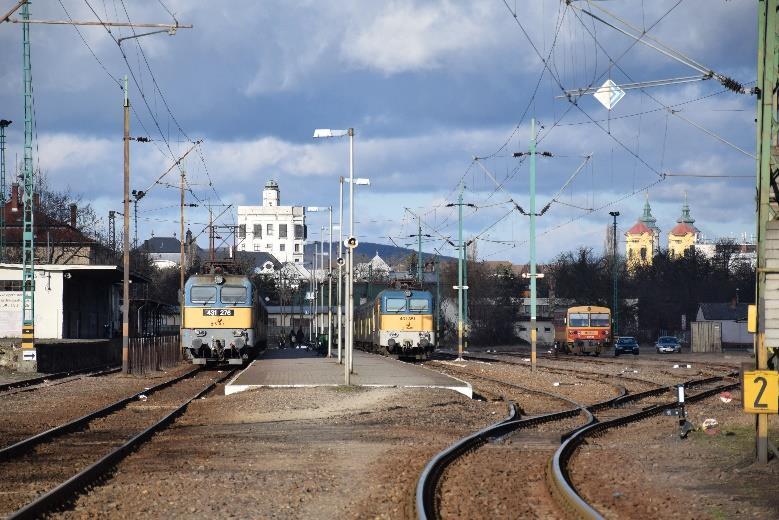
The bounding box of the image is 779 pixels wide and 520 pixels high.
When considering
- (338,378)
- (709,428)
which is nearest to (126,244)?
(338,378)

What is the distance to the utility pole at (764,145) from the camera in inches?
518

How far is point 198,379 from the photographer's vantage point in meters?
38.0

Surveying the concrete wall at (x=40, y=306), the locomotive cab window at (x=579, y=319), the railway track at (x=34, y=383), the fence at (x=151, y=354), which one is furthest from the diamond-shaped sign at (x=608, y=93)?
the locomotive cab window at (x=579, y=319)

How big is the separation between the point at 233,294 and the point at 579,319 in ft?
106

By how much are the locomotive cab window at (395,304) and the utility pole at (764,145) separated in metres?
38.5

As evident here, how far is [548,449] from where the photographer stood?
1650 cm

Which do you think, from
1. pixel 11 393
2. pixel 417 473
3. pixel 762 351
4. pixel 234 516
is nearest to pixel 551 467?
pixel 417 473

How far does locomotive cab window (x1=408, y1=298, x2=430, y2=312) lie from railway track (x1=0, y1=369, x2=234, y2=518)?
2736cm

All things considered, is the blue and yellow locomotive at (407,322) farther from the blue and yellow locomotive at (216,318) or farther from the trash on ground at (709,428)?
the trash on ground at (709,428)

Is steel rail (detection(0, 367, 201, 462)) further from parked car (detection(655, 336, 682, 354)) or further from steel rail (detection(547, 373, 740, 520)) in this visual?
parked car (detection(655, 336, 682, 354))

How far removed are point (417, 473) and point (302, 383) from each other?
55.3 ft

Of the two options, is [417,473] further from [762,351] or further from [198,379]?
[198,379]

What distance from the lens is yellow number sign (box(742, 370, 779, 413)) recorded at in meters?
13.4

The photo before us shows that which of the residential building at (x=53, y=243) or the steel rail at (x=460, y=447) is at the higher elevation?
the residential building at (x=53, y=243)
